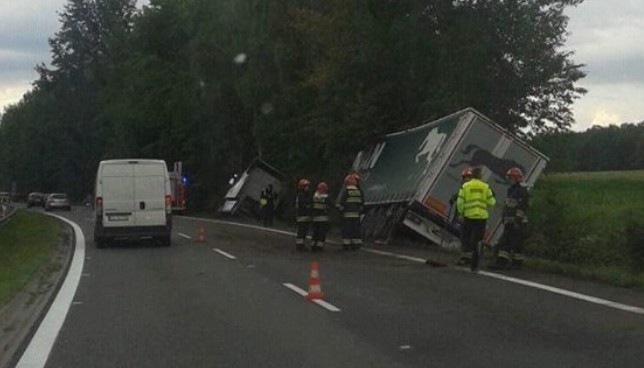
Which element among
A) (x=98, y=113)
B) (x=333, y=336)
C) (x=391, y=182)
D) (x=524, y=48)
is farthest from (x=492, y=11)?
(x=98, y=113)

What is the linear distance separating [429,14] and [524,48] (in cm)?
328

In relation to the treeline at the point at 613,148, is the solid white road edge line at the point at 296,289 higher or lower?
lower

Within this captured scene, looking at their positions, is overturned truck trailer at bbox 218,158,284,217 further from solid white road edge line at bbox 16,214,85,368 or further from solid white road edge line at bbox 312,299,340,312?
solid white road edge line at bbox 312,299,340,312

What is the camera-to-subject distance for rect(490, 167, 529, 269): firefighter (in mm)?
17453

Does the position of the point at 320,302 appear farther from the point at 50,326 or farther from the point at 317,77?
the point at 317,77

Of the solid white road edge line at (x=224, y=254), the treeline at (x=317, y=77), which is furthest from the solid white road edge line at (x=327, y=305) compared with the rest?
the treeline at (x=317, y=77)

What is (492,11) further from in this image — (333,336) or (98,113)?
(98,113)

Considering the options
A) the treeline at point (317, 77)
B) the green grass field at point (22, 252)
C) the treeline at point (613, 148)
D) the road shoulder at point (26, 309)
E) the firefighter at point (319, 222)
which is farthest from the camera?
the treeline at point (613, 148)

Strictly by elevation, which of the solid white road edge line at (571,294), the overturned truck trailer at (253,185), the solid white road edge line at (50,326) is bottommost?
the solid white road edge line at (50,326)

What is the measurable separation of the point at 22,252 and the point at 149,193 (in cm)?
355

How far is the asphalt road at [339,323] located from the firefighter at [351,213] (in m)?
4.87

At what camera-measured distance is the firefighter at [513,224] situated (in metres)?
17.5

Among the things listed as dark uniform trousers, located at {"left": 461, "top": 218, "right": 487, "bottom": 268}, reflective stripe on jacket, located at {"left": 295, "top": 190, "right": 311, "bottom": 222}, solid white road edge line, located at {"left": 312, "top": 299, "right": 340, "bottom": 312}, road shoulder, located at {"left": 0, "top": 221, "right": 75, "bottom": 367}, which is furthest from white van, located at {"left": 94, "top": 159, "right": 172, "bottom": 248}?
solid white road edge line, located at {"left": 312, "top": 299, "right": 340, "bottom": 312}

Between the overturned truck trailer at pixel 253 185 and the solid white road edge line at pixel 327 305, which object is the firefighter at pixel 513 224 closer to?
the solid white road edge line at pixel 327 305
